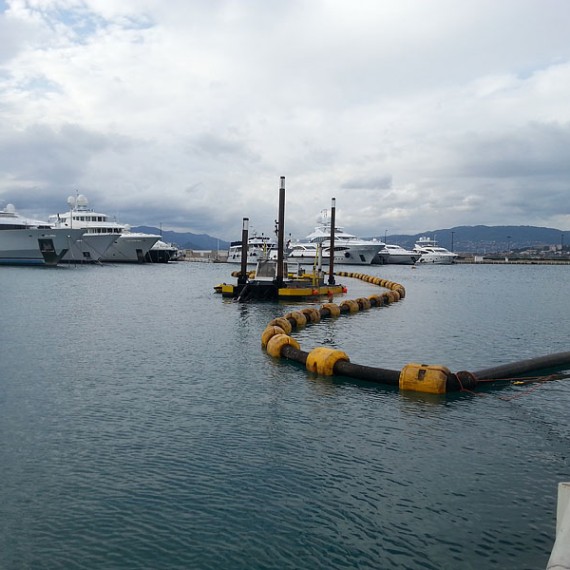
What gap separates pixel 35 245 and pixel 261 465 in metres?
84.5

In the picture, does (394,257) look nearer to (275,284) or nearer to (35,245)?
(35,245)

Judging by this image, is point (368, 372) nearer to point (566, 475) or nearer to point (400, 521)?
point (566, 475)

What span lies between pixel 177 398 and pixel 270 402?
2.29 metres

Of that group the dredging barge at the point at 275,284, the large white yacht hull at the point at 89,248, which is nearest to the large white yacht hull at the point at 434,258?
the large white yacht hull at the point at 89,248

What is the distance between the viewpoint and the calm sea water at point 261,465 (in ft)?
23.5

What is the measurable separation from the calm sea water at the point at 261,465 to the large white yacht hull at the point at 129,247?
295 ft

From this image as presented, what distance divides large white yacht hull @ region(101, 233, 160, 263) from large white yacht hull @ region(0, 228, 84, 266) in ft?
59.0

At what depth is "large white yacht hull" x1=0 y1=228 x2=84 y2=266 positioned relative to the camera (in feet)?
274

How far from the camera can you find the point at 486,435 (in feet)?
37.8

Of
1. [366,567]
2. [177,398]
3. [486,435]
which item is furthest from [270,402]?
[366,567]

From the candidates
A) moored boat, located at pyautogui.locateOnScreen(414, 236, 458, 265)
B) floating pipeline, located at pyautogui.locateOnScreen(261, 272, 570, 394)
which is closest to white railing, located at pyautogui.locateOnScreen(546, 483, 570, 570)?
floating pipeline, located at pyautogui.locateOnScreen(261, 272, 570, 394)

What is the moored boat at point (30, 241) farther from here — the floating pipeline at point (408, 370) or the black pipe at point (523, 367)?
the black pipe at point (523, 367)

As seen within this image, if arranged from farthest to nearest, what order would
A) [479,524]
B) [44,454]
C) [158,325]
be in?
[158,325] → [44,454] → [479,524]

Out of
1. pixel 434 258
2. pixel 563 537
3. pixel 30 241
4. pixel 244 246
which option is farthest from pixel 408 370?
pixel 434 258
